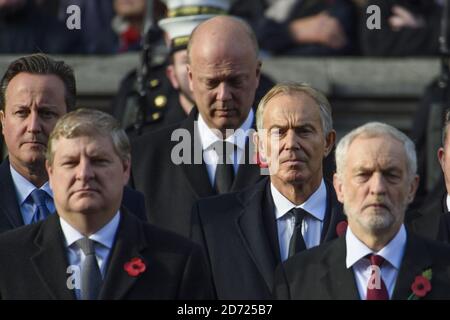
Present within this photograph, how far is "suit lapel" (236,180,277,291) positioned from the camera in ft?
33.6

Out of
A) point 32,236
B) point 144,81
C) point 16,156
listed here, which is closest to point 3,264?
point 32,236

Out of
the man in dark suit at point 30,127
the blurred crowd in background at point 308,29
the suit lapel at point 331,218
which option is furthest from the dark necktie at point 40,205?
the blurred crowd in background at point 308,29

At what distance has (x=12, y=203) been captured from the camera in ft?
34.8

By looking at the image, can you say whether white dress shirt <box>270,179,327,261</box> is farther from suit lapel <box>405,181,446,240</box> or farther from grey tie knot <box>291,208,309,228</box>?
suit lapel <box>405,181,446,240</box>

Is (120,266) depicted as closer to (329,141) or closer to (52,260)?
(52,260)

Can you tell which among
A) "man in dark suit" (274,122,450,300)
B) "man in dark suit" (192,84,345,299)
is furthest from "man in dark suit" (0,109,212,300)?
"man in dark suit" (192,84,345,299)

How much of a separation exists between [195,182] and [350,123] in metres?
4.38

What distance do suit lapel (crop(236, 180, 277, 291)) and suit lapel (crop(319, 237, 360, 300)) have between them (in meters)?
0.55

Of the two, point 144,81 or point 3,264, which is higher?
point 144,81

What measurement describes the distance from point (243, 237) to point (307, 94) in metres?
0.75
